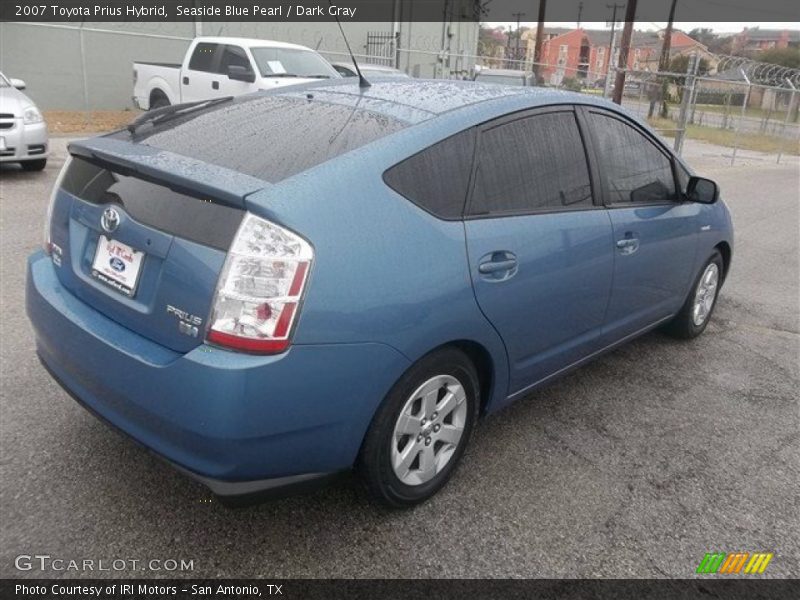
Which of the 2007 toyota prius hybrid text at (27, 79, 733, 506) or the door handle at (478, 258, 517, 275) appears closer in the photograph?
the 2007 toyota prius hybrid text at (27, 79, 733, 506)

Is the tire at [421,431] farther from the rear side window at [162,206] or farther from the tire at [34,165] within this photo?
the tire at [34,165]

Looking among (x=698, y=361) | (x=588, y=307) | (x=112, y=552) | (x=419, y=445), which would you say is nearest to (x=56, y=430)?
(x=112, y=552)

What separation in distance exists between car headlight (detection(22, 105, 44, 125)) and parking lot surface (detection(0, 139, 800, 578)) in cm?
542

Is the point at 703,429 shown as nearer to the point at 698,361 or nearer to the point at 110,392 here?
the point at 698,361

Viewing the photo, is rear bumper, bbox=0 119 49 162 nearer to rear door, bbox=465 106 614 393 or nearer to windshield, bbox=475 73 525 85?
rear door, bbox=465 106 614 393

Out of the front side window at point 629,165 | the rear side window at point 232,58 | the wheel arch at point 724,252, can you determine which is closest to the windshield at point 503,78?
the rear side window at point 232,58

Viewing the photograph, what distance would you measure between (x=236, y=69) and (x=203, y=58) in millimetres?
1714

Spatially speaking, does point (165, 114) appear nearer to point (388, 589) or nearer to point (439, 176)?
point (439, 176)

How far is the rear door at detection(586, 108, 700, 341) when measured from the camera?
11.6 ft

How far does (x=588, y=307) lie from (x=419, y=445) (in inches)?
47.4

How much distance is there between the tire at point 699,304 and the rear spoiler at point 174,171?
3.34 metres

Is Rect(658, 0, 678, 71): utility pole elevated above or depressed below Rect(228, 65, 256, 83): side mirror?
above

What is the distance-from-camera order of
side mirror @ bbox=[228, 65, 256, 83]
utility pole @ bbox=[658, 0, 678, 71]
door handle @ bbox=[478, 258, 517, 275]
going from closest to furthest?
door handle @ bbox=[478, 258, 517, 275] → side mirror @ bbox=[228, 65, 256, 83] → utility pole @ bbox=[658, 0, 678, 71]

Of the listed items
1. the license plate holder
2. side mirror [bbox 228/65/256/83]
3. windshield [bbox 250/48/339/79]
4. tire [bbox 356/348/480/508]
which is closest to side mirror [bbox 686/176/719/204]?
tire [bbox 356/348/480/508]
